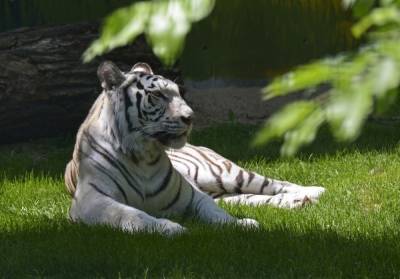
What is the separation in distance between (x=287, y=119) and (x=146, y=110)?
15.6 feet

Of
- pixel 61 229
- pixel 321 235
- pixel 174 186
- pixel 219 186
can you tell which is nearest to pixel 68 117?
pixel 219 186

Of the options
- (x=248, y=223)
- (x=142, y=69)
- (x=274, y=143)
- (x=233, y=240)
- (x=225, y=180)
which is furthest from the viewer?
(x=274, y=143)

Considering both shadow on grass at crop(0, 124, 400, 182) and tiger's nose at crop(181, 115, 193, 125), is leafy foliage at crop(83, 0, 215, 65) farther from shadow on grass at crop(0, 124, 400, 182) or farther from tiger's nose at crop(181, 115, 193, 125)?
shadow on grass at crop(0, 124, 400, 182)

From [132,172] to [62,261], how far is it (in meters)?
1.27

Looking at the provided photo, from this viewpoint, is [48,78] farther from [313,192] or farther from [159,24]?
[159,24]

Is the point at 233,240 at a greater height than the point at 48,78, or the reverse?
the point at 233,240

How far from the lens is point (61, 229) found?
5156 millimetres

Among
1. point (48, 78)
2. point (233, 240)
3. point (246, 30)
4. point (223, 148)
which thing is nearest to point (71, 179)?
point (233, 240)

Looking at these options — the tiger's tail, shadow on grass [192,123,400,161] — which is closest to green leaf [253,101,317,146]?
the tiger's tail

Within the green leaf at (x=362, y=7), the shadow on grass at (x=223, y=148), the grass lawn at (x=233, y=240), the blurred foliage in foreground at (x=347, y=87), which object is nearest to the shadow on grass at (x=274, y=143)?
the shadow on grass at (x=223, y=148)

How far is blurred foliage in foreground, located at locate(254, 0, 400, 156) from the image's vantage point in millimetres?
854

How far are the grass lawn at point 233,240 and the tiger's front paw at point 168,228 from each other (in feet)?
0.20

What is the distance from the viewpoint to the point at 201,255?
452 centimetres

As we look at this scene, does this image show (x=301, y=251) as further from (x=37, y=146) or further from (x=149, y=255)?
(x=37, y=146)
